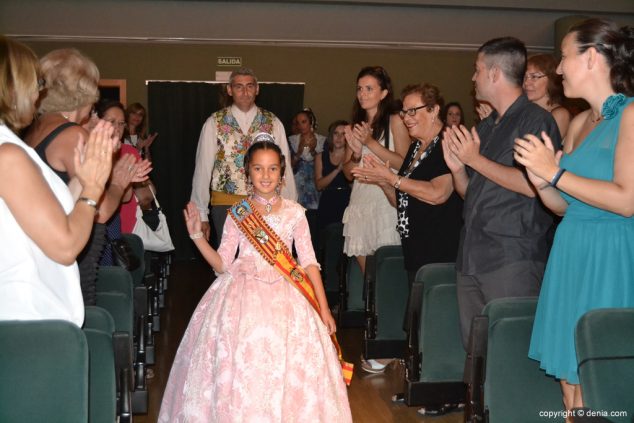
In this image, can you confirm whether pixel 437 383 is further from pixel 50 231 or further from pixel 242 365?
pixel 50 231

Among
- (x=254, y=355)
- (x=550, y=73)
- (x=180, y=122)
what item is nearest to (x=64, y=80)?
(x=254, y=355)

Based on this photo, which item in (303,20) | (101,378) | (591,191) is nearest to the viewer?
(591,191)

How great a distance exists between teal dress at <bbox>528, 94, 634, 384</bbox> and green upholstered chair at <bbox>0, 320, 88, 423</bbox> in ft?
5.21

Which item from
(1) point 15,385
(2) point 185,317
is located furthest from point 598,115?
(2) point 185,317

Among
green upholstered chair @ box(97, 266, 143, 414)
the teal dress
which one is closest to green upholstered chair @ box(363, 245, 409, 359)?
green upholstered chair @ box(97, 266, 143, 414)

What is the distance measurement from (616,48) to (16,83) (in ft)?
6.34

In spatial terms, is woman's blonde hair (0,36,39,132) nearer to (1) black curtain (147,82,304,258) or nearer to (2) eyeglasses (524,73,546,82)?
(2) eyeglasses (524,73,546,82)

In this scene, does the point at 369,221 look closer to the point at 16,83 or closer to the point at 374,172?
the point at 374,172

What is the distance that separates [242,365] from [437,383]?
1.13 m

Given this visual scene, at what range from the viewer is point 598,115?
266cm

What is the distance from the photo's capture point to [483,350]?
2.91m

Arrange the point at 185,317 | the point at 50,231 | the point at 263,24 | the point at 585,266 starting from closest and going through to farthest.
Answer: the point at 50,231 → the point at 585,266 → the point at 185,317 → the point at 263,24

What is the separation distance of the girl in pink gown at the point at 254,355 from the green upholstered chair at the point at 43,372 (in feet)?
2.91

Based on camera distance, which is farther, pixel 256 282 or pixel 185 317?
pixel 185 317
